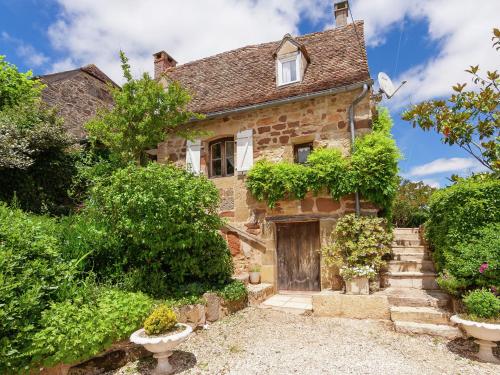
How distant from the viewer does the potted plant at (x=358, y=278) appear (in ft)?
20.5

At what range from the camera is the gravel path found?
13.2 ft

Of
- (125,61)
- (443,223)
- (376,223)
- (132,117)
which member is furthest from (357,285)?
(125,61)

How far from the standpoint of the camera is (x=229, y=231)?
27.9 feet

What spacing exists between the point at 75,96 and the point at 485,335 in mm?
15132

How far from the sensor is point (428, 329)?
5.00 meters

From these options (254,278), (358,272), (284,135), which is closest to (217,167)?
(284,135)

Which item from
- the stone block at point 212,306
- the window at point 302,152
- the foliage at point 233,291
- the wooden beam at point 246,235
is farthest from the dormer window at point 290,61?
the stone block at point 212,306

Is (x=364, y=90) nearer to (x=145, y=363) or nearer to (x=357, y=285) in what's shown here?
(x=357, y=285)

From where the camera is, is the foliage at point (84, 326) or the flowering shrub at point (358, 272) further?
the flowering shrub at point (358, 272)

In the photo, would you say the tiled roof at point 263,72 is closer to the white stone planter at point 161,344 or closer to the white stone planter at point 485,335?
the white stone planter at point 485,335

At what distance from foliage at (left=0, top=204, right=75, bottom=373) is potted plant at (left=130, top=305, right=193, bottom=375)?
45.5 inches

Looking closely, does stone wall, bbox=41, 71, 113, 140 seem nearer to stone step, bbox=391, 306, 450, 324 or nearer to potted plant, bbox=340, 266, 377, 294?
potted plant, bbox=340, 266, 377, 294

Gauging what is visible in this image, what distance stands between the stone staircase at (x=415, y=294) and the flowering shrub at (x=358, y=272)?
0.45 m

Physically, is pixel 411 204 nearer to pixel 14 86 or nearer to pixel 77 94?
pixel 77 94
